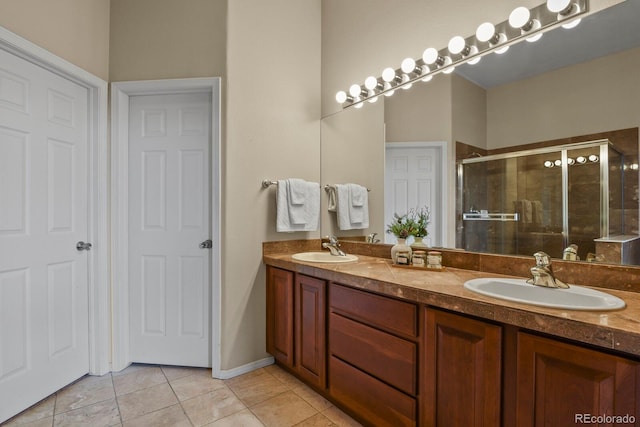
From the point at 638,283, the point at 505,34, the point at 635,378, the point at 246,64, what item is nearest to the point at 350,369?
the point at 635,378

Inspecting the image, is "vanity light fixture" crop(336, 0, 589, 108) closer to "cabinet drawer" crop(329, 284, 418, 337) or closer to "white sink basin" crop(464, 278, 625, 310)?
"white sink basin" crop(464, 278, 625, 310)

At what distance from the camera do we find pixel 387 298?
1.39m

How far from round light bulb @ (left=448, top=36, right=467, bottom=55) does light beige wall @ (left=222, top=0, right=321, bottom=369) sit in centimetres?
117

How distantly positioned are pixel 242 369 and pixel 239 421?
0.51 metres

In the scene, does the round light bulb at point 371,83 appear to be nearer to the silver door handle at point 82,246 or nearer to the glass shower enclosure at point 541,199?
the glass shower enclosure at point 541,199

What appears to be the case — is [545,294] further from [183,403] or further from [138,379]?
[138,379]

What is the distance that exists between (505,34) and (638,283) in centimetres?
125

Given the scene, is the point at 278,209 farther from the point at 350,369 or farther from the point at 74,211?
the point at 74,211

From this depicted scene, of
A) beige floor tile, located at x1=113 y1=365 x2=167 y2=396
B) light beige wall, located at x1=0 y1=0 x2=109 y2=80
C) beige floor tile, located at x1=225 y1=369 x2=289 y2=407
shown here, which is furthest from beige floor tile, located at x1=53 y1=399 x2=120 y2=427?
light beige wall, located at x1=0 y1=0 x2=109 y2=80

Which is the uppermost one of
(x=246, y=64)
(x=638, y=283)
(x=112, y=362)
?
(x=246, y=64)

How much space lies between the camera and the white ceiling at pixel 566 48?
1.25 m

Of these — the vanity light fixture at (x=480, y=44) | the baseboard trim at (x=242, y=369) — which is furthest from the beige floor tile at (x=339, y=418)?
the vanity light fixture at (x=480, y=44)

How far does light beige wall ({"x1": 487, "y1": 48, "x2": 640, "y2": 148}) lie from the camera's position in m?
1.25

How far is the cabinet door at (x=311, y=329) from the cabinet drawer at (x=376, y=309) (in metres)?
0.12
